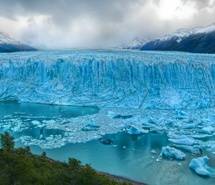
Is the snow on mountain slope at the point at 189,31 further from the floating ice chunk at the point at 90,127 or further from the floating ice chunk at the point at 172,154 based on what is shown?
the floating ice chunk at the point at 172,154

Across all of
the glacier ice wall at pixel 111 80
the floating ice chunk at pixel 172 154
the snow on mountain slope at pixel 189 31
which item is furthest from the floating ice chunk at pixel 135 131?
the snow on mountain slope at pixel 189 31

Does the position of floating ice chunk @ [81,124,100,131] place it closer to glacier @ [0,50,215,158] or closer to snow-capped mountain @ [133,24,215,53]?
glacier @ [0,50,215,158]

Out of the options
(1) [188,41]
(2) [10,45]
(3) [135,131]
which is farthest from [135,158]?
(2) [10,45]

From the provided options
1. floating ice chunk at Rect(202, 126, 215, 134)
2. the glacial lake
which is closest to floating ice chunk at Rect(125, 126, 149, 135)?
the glacial lake

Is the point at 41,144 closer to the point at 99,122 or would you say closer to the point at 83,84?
the point at 99,122

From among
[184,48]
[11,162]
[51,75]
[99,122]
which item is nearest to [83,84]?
[51,75]

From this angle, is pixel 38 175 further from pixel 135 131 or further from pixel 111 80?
pixel 111 80

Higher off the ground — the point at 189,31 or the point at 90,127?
the point at 189,31
